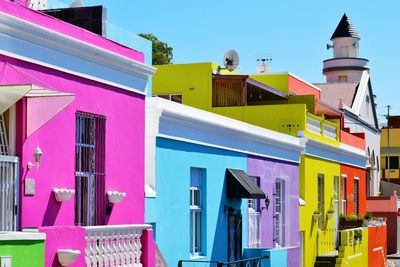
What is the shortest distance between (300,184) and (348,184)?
7.44m

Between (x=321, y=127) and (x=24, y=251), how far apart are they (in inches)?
741

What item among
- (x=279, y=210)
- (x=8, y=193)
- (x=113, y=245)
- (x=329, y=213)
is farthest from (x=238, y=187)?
(x=329, y=213)

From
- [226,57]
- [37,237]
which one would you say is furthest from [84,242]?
[226,57]

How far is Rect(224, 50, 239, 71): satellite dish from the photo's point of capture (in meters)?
26.9

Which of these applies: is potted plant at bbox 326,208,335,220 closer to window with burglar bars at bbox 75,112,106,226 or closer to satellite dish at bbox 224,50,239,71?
satellite dish at bbox 224,50,239,71

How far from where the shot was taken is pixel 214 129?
18031mm

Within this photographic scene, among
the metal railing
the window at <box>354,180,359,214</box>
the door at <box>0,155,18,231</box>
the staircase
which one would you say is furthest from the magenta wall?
the door at <box>0,155,18,231</box>

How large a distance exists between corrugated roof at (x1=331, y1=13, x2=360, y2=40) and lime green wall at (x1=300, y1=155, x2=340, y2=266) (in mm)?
29406

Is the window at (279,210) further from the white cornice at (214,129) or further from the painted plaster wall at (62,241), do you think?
the painted plaster wall at (62,241)

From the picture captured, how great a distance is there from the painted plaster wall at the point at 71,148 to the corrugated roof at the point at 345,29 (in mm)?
45052

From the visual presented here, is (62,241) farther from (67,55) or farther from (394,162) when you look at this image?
(394,162)

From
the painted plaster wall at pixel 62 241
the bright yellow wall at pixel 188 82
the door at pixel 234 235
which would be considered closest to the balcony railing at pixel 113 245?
the painted plaster wall at pixel 62 241

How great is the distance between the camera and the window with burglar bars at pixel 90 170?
479 inches

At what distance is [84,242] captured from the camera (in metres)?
11.0
